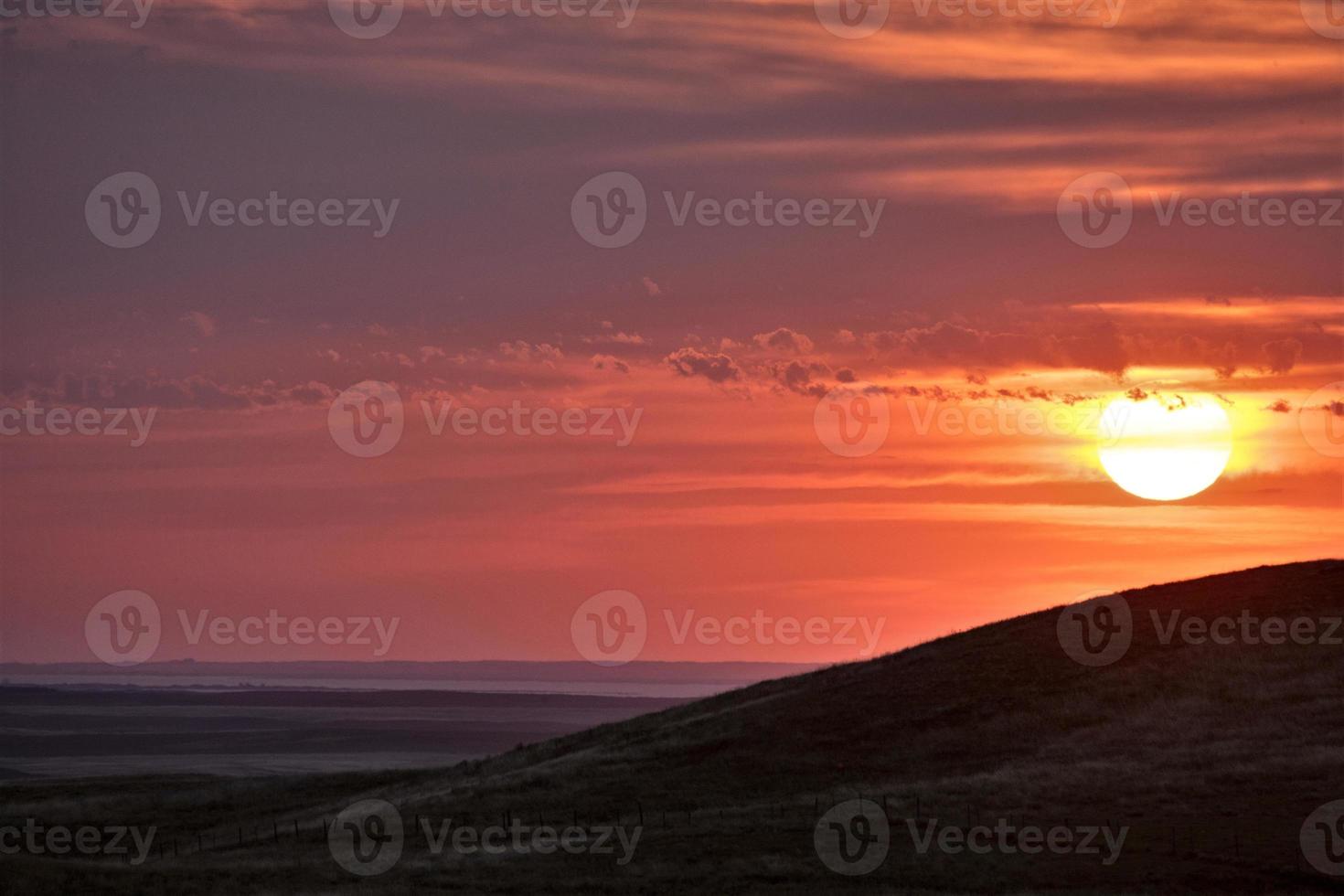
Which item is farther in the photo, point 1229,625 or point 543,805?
point 1229,625

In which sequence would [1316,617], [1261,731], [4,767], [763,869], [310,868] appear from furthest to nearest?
[4,767]
[1316,617]
[1261,731]
[310,868]
[763,869]

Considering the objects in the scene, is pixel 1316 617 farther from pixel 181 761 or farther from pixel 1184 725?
pixel 181 761

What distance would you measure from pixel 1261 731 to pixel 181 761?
163965 mm

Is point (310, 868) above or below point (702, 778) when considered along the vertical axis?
below

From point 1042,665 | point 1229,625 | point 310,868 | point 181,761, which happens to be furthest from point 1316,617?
point 181,761

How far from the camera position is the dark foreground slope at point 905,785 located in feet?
149

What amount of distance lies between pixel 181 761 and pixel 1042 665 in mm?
148363

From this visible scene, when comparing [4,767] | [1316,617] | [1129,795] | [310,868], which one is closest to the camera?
[310,868]

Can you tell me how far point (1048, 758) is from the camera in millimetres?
59750

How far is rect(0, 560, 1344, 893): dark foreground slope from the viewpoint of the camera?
45531 millimetres

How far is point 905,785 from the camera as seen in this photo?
186ft

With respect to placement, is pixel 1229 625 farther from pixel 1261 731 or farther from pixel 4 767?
pixel 4 767

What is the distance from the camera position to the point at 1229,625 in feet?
247

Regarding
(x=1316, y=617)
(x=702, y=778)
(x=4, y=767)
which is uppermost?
(x=4, y=767)
